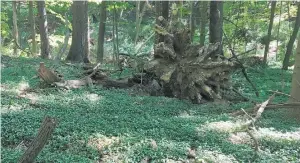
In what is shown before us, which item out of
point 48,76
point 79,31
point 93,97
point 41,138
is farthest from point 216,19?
point 41,138

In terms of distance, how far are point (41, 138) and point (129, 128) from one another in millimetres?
2225

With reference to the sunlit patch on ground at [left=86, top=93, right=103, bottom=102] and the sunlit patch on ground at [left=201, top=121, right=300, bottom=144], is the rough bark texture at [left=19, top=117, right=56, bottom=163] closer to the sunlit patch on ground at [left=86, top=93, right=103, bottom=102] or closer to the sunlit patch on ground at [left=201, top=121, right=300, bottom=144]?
the sunlit patch on ground at [left=201, top=121, right=300, bottom=144]

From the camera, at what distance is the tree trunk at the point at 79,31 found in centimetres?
1214

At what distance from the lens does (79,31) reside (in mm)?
12297

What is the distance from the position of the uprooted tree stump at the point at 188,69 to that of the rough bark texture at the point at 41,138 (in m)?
4.73

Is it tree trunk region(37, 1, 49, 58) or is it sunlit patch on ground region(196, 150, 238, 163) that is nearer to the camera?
sunlit patch on ground region(196, 150, 238, 163)

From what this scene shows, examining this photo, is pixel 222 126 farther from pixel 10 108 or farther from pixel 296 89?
pixel 10 108

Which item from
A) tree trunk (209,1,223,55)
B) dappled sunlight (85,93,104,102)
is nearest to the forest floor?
dappled sunlight (85,93,104,102)

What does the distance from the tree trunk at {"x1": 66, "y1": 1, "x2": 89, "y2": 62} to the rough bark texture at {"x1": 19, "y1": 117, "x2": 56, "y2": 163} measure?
29.6 ft

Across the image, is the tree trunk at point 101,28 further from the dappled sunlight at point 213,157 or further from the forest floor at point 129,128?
the dappled sunlight at point 213,157

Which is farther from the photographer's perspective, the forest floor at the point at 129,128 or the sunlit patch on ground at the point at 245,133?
the sunlit patch on ground at the point at 245,133

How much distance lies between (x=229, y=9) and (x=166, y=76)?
10600mm

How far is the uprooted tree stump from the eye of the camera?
8.10 metres

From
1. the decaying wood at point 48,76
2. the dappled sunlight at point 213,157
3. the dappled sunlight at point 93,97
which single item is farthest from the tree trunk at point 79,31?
the dappled sunlight at point 213,157
